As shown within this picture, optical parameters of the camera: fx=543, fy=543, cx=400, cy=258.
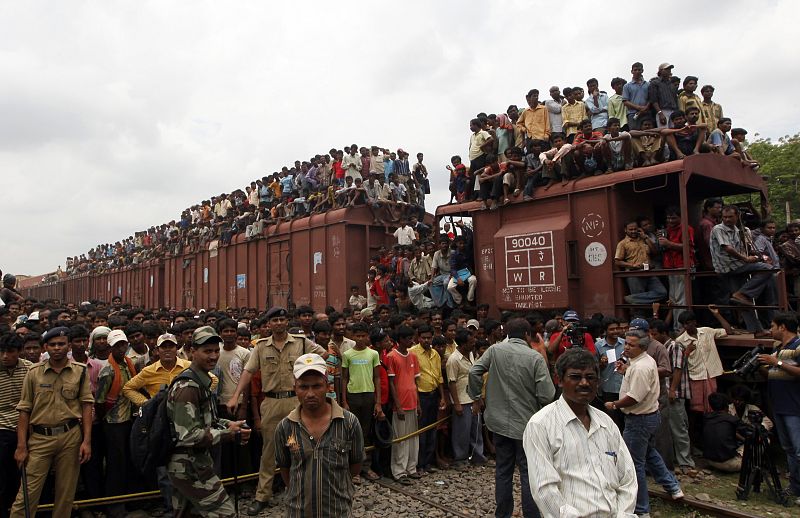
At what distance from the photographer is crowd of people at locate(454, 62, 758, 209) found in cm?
706

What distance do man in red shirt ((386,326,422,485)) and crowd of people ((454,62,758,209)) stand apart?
3266mm

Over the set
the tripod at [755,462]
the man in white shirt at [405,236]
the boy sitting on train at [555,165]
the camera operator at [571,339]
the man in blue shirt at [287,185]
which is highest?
the man in blue shirt at [287,185]

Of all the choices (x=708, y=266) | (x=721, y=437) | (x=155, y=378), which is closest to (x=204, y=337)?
(x=155, y=378)

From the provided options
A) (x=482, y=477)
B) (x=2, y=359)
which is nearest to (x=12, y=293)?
(x=2, y=359)

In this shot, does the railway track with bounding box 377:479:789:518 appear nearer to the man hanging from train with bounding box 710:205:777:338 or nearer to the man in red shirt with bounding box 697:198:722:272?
the man hanging from train with bounding box 710:205:777:338

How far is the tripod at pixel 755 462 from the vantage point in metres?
4.89

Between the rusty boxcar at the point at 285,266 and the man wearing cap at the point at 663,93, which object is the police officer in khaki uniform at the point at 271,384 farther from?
the man wearing cap at the point at 663,93

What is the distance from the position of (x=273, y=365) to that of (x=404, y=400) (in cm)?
168

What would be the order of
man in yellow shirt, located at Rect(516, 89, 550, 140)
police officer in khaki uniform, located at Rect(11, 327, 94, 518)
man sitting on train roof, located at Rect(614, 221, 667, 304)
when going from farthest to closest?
man in yellow shirt, located at Rect(516, 89, 550, 140), man sitting on train roof, located at Rect(614, 221, 667, 304), police officer in khaki uniform, located at Rect(11, 327, 94, 518)

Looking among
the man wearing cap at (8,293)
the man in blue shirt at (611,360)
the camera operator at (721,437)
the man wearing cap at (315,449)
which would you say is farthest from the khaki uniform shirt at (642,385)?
the man wearing cap at (8,293)

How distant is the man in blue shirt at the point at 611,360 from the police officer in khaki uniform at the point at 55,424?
15.7 feet

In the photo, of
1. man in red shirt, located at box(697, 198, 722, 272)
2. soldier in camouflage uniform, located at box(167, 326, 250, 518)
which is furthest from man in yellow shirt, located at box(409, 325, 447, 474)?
man in red shirt, located at box(697, 198, 722, 272)

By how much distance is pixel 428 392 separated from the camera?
612 centimetres

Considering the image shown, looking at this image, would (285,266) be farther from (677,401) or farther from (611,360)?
(677,401)
